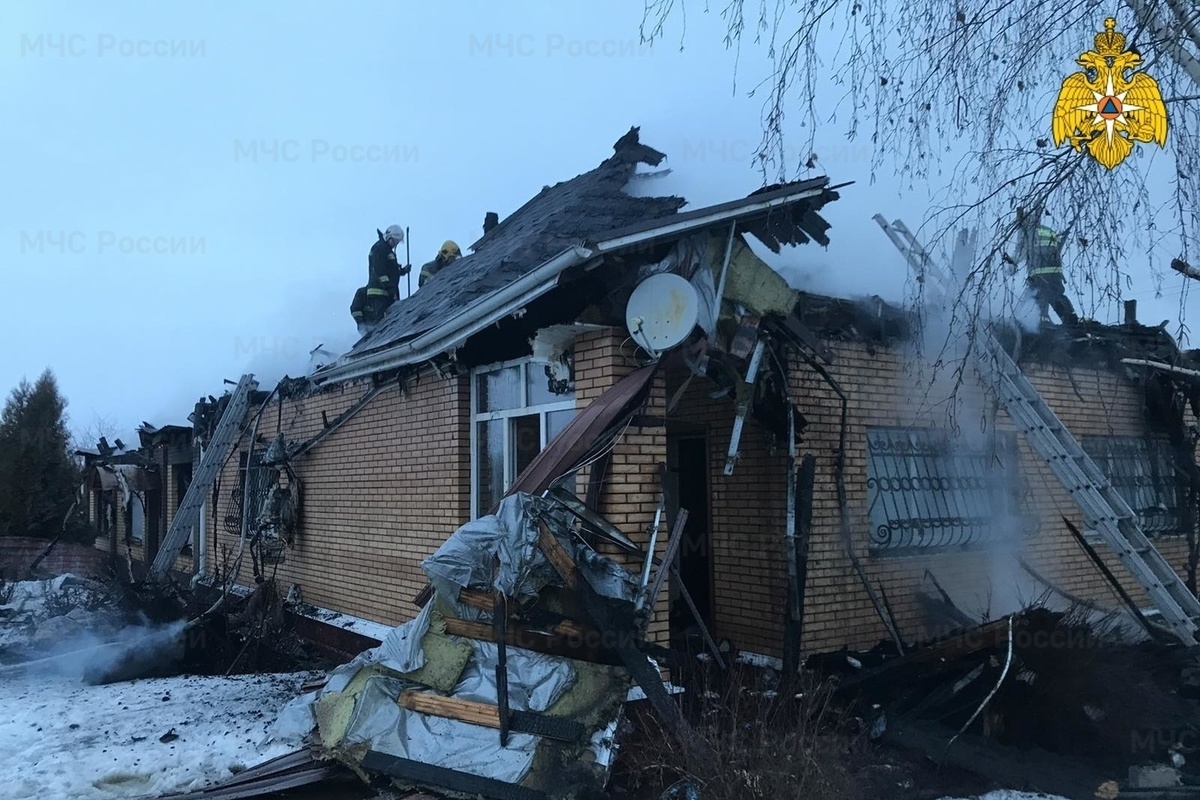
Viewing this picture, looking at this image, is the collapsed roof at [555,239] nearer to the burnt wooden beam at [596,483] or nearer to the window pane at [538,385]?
the window pane at [538,385]

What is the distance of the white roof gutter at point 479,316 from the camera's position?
201 inches

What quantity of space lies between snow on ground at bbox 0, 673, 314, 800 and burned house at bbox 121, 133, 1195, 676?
1.39m

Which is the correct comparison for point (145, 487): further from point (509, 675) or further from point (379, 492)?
point (509, 675)

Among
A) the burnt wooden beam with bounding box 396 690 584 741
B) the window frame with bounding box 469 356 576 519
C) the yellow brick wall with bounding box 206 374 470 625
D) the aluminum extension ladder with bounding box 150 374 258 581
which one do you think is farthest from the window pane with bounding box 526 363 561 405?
the aluminum extension ladder with bounding box 150 374 258 581

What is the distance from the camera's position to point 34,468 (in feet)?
70.3

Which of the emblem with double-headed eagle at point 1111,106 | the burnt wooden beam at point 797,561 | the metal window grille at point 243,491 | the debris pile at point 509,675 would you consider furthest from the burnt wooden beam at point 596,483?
the metal window grille at point 243,491

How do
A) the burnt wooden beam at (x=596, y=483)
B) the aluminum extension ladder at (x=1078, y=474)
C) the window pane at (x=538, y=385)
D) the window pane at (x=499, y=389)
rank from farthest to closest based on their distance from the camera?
1. the window pane at (x=499, y=389)
2. the window pane at (x=538, y=385)
3. the aluminum extension ladder at (x=1078, y=474)
4. the burnt wooden beam at (x=596, y=483)

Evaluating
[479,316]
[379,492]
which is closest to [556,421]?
[479,316]

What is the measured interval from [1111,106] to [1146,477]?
20.4 feet

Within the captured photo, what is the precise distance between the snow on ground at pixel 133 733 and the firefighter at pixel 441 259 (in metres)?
6.62

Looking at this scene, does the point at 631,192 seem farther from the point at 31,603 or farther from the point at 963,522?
the point at 31,603

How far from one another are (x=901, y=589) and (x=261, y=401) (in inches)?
358

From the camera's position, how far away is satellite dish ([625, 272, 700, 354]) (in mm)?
5148

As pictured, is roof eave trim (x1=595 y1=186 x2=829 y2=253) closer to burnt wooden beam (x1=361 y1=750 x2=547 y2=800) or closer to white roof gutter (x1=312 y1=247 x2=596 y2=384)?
white roof gutter (x1=312 y1=247 x2=596 y2=384)
